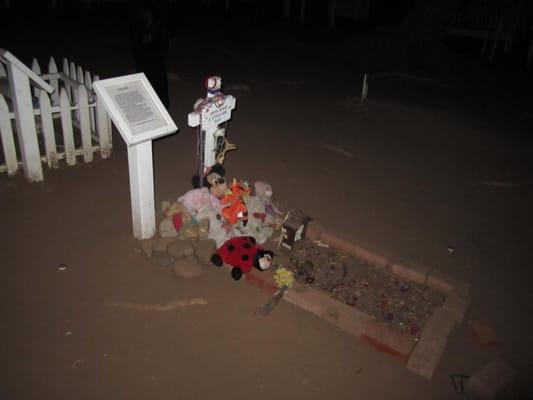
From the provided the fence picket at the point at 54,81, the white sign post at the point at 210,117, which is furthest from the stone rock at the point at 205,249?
the fence picket at the point at 54,81

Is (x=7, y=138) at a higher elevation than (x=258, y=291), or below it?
higher

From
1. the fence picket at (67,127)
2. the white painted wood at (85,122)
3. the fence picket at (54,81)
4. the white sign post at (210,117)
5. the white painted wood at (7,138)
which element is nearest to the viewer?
the white sign post at (210,117)

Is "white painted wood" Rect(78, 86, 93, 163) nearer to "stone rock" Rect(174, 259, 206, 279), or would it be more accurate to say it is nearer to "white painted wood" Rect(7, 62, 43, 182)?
"white painted wood" Rect(7, 62, 43, 182)

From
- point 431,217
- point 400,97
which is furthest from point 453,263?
point 400,97

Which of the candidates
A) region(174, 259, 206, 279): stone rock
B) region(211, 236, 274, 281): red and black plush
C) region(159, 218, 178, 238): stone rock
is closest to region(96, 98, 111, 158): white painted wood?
region(159, 218, 178, 238): stone rock

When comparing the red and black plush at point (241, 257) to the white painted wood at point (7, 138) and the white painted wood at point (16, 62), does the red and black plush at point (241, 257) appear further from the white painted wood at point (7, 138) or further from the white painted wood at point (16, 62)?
the white painted wood at point (7, 138)

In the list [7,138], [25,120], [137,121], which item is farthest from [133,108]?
[7,138]

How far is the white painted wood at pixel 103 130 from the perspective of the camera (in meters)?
5.35

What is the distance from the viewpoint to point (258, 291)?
3.72 metres

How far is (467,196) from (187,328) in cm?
403

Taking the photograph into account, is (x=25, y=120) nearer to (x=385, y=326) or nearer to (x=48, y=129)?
(x=48, y=129)

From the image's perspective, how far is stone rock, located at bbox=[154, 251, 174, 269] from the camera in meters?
3.88

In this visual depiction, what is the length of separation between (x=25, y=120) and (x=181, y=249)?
2.42 meters

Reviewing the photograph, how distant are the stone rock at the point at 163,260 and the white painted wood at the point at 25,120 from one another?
2086 mm
